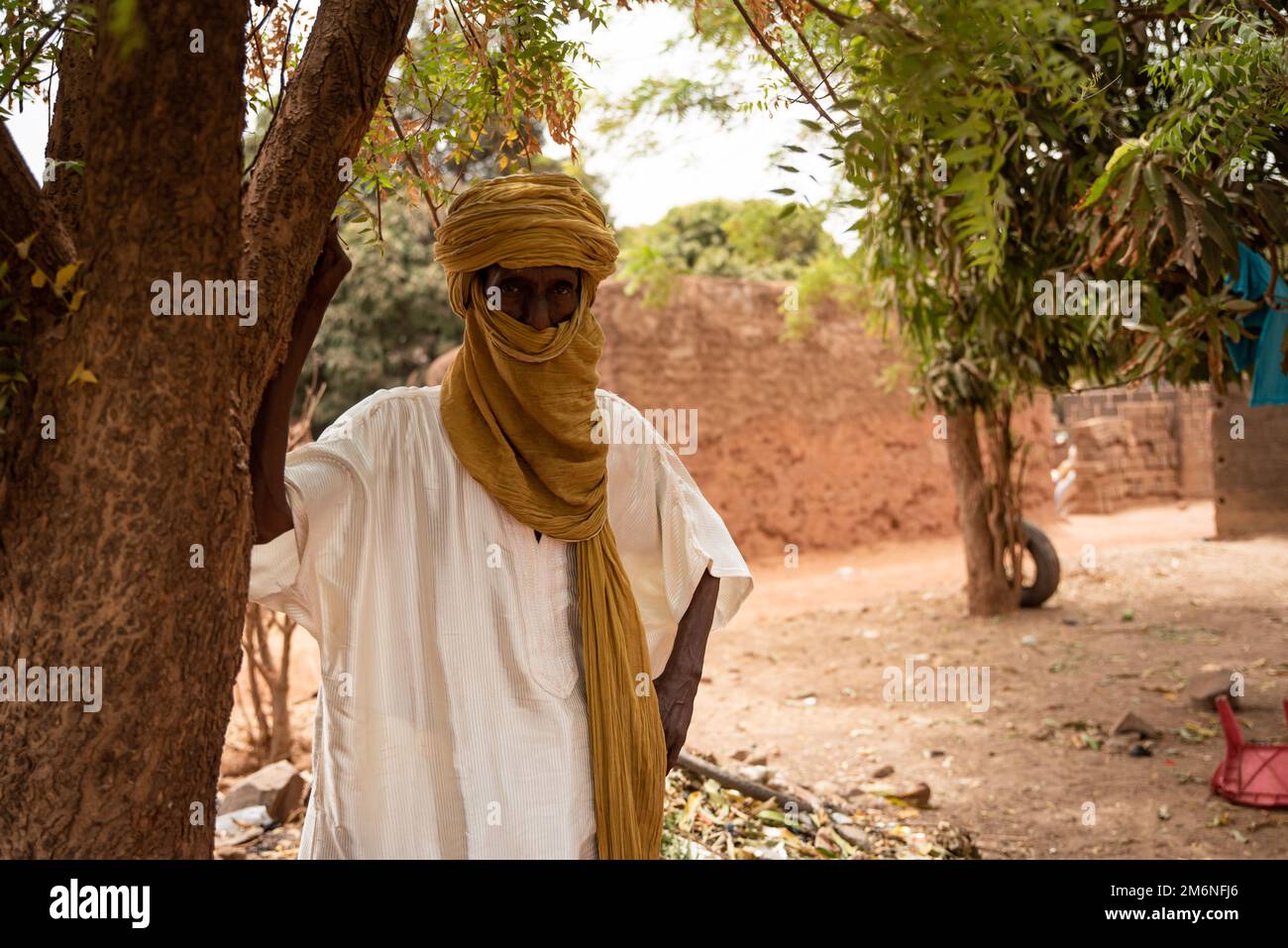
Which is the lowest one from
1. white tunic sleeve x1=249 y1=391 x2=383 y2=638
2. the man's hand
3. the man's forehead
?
the man's hand

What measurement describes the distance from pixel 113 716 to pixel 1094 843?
15.1 feet

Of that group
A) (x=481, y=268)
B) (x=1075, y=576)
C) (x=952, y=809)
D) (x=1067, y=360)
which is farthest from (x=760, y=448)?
(x=481, y=268)

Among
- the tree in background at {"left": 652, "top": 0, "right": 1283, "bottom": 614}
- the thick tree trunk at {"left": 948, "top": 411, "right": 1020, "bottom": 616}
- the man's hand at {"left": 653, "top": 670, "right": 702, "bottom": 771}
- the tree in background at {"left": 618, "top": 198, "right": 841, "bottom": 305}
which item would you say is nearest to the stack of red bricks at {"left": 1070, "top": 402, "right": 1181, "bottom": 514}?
the tree in background at {"left": 618, "top": 198, "right": 841, "bottom": 305}

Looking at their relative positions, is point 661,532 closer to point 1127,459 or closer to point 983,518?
point 983,518

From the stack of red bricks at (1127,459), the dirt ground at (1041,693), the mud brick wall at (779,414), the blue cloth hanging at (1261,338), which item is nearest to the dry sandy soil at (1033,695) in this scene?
the dirt ground at (1041,693)

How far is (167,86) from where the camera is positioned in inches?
57.6

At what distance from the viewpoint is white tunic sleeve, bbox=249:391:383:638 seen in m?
2.16

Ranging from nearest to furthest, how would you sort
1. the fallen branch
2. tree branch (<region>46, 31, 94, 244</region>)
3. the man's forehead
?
tree branch (<region>46, 31, 94, 244</region>), the man's forehead, the fallen branch

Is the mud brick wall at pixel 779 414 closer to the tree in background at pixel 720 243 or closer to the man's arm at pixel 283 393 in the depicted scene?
the tree in background at pixel 720 243

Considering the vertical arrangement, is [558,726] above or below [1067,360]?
below

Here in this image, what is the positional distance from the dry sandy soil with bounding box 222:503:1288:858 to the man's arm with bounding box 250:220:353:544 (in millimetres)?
3924

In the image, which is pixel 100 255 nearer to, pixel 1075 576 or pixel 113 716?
pixel 113 716

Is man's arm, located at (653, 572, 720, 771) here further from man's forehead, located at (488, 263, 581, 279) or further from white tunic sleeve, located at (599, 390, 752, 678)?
man's forehead, located at (488, 263, 581, 279)

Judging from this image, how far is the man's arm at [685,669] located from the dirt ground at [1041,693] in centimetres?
288
